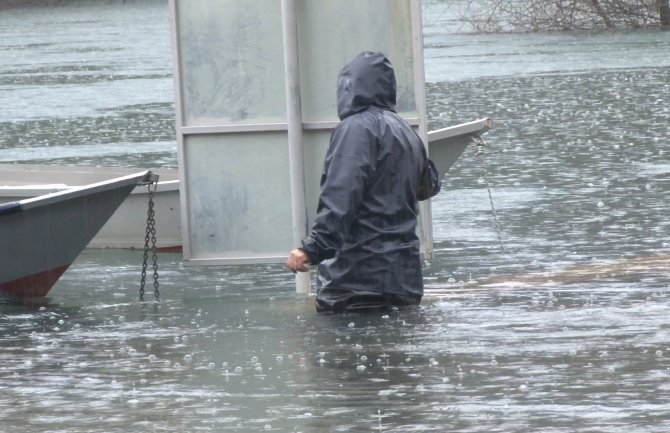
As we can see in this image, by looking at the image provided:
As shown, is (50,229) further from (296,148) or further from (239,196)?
(296,148)

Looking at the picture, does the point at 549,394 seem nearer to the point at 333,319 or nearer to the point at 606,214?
the point at 333,319

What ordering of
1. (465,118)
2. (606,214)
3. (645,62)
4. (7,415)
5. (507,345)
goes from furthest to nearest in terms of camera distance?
(645,62), (465,118), (606,214), (507,345), (7,415)

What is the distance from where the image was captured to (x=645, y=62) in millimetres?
32219

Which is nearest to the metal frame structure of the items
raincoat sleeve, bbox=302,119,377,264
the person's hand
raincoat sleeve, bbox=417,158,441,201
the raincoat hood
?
raincoat sleeve, bbox=417,158,441,201

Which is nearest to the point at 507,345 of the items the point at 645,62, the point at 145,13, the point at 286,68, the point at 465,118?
the point at 286,68

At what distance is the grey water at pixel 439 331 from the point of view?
23.8 ft

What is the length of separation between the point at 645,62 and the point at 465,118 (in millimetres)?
10221

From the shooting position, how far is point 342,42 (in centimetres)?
1039

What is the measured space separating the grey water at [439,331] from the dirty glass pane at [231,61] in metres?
1.14

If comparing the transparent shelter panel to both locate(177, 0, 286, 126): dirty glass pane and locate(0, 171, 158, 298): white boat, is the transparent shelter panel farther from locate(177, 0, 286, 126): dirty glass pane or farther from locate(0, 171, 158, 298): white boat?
locate(0, 171, 158, 298): white boat

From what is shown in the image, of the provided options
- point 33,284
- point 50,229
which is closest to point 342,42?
point 50,229

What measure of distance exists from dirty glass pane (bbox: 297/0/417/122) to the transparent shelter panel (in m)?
0.36

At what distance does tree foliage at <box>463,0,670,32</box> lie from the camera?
42.5 meters

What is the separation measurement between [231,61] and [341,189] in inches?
77.0
